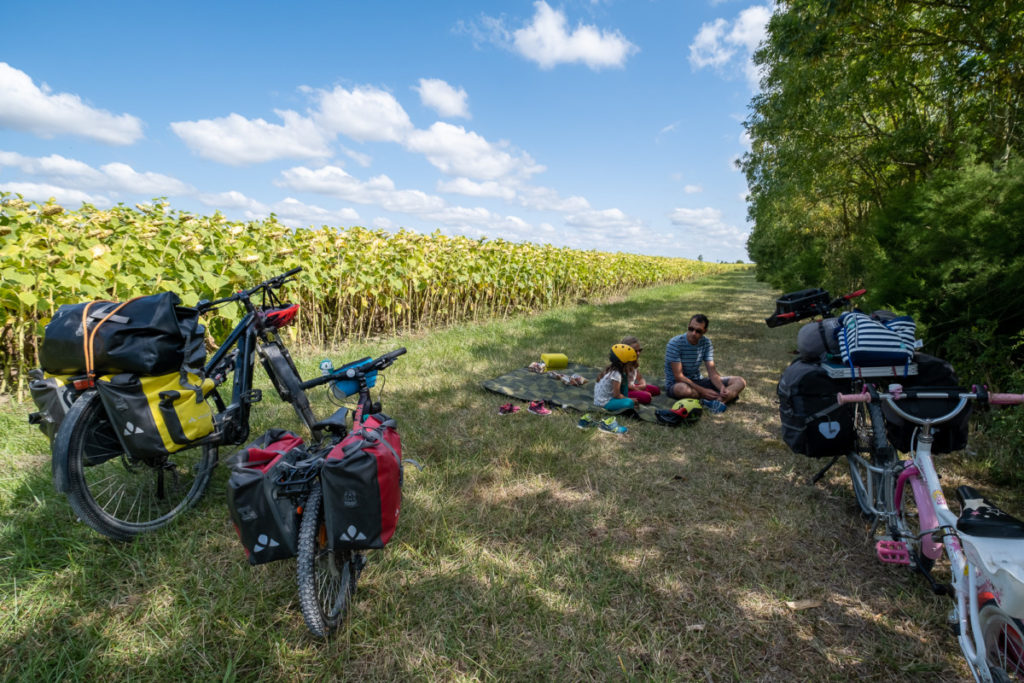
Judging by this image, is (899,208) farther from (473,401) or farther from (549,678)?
(549,678)

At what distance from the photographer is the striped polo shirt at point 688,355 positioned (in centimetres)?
614

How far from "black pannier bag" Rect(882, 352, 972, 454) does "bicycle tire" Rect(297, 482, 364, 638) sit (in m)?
2.91

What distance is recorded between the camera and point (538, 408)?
17.3 ft

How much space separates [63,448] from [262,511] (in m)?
1.49

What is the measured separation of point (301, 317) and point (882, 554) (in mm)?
7958

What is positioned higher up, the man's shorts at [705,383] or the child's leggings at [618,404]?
the man's shorts at [705,383]

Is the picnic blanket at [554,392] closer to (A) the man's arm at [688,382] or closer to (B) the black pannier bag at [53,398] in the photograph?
(A) the man's arm at [688,382]

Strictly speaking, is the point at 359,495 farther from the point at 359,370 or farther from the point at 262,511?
the point at 359,370

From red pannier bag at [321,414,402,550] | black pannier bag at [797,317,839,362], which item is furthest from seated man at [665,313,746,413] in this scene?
red pannier bag at [321,414,402,550]

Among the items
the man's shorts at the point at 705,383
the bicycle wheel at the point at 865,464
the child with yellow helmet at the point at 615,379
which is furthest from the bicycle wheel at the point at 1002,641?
the man's shorts at the point at 705,383

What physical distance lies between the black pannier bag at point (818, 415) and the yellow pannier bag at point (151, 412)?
3.68 meters

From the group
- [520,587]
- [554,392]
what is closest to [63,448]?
[520,587]

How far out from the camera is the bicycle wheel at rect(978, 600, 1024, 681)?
1639mm

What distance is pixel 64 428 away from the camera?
8.15ft
